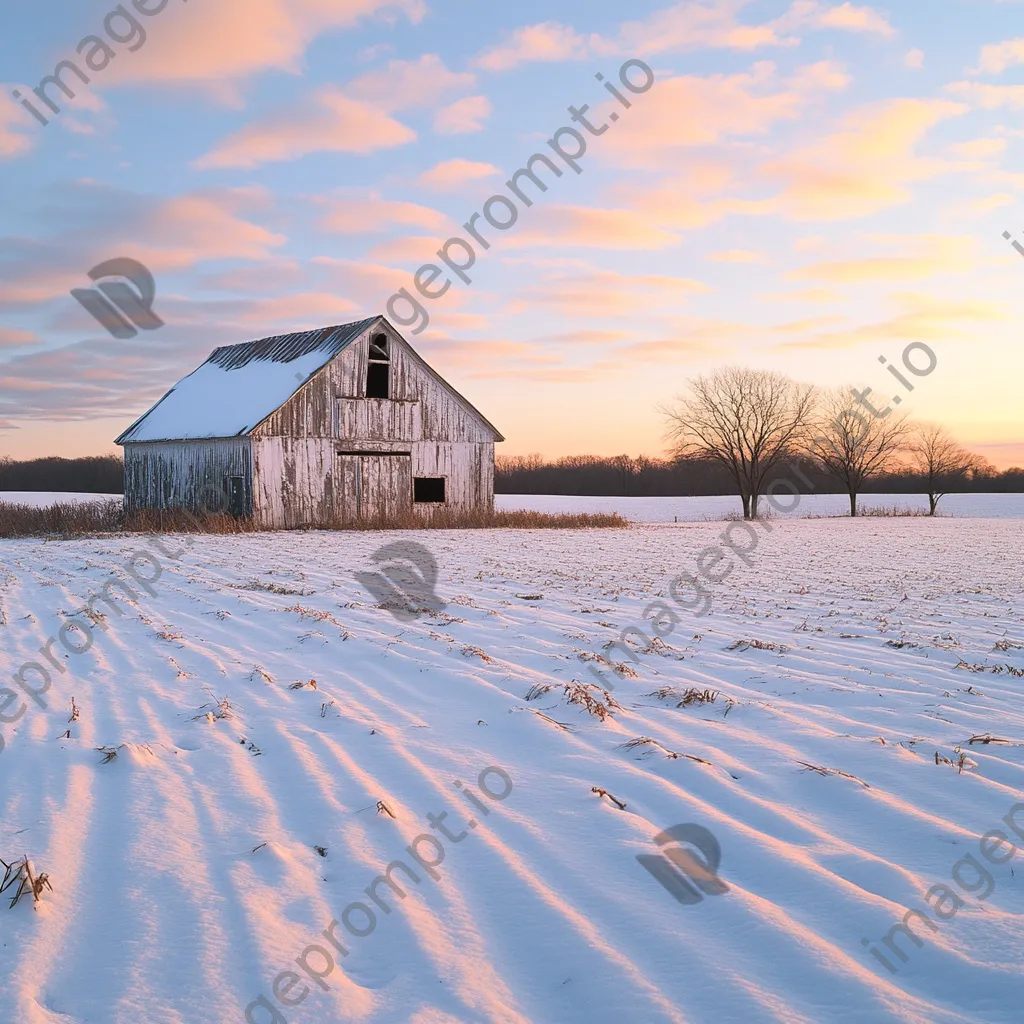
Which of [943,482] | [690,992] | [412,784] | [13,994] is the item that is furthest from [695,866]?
[943,482]

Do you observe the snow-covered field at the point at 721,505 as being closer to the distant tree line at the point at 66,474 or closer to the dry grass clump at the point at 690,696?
the distant tree line at the point at 66,474

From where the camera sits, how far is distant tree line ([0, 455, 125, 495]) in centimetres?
6850

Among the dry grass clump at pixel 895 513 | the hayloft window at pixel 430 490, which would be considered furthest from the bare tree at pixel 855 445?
the hayloft window at pixel 430 490

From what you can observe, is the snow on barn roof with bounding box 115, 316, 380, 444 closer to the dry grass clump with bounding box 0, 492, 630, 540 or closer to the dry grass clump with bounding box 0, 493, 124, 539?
the dry grass clump with bounding box 0, 492, 630, 540

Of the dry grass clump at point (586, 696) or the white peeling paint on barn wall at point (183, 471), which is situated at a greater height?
the white peeling paint on barn wall at point (183, 471)

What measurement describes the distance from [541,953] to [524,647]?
4.13m

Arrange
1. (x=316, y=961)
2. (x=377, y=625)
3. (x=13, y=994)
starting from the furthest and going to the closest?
1. (x=377, y=625)
2. (x=316, y=961)
3. (x=13, y=994)

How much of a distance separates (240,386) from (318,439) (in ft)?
13.6

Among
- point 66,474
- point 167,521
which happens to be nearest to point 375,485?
point 167,521

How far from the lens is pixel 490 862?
3.15 meters

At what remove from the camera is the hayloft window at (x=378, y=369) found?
25141mm

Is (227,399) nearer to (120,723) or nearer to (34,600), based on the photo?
(34,600)

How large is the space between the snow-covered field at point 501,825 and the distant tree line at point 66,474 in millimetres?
67775

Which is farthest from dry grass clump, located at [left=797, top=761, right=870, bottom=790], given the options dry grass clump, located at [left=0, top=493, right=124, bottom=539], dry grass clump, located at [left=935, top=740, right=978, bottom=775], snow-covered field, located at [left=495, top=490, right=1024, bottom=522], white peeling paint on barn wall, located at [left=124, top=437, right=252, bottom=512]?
snow-covered field, located at [left=495, top=490, right=1024, bottom=522]
